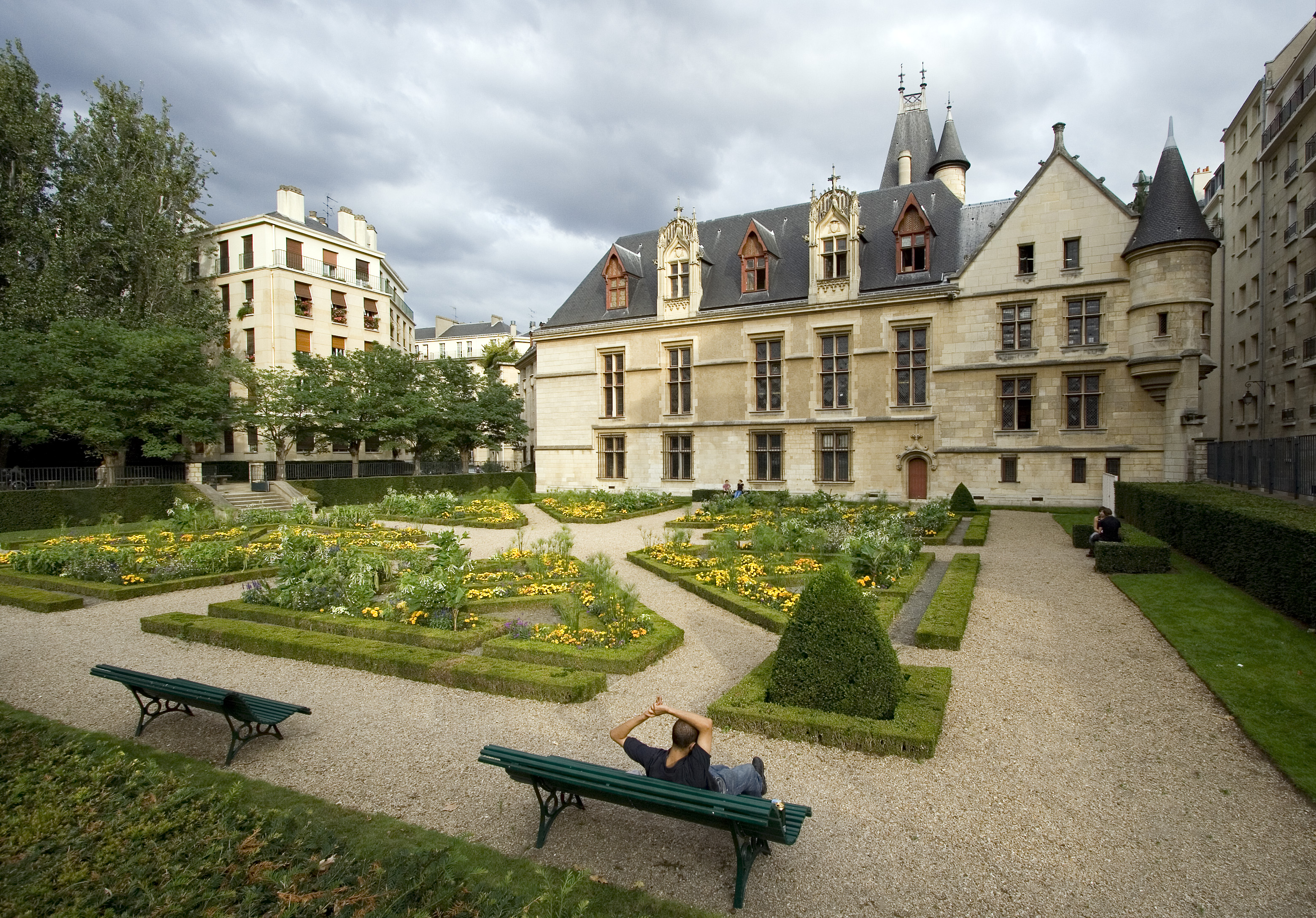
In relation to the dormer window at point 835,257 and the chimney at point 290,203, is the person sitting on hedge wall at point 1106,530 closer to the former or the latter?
the dormer window at point 835,257

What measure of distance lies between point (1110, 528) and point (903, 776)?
37.8 ft

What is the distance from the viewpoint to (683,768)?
443cm

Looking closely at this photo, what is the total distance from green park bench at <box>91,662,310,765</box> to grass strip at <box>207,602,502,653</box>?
96.3 inches

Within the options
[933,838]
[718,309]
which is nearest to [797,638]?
[933,838]

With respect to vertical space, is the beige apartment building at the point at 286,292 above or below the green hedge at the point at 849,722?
above

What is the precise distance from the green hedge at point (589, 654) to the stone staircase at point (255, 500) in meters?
23.4

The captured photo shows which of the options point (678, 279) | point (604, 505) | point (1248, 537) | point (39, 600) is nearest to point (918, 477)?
point (604, 505)

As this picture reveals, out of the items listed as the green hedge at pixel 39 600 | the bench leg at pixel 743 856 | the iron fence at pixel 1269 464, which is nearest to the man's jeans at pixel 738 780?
the bench leg at pixel 743 856

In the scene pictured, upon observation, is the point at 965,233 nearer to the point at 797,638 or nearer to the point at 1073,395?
the point at 1073,395

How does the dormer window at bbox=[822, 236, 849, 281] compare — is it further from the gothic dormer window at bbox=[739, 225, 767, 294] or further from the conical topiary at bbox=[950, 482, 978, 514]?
the conical topiary at bbox=[950, 482, 978, 514]

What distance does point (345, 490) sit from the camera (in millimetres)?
31234

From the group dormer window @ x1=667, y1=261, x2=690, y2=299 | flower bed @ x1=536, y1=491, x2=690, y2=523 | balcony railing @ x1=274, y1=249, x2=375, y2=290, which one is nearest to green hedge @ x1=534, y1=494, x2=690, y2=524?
flower bed @ x1=536, y1=491, x2=690, y2=523

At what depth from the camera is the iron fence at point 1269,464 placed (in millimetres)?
15367

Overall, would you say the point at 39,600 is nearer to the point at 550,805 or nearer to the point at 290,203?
the point at 550,805
